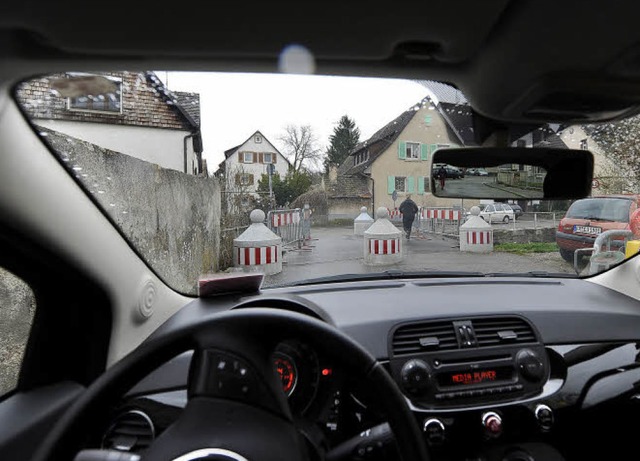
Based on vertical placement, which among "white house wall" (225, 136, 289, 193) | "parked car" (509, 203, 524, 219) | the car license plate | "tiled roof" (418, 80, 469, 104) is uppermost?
"tiled roof" (418, 80, 469, 104)

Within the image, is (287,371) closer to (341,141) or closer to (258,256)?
(258,256)

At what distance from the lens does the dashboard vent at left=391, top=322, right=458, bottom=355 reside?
84.0 inches

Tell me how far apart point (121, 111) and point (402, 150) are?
168 centimetres

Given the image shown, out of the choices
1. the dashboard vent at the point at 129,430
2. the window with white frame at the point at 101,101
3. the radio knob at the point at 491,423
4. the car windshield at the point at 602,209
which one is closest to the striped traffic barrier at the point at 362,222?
the car windshield at the point at 602,209

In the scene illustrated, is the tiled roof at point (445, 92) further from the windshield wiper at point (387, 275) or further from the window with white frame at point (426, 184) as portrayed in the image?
the windshield wiper at point (387, 275)

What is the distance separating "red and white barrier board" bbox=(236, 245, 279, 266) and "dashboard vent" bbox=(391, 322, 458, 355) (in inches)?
40.7

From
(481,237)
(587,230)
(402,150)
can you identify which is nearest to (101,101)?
(402,150)

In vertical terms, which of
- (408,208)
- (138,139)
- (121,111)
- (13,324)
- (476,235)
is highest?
(121,111)

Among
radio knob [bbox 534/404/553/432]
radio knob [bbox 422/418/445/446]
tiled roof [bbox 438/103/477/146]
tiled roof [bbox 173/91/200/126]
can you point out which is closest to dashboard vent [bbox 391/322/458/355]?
radio knob [bbox 422/418/445/446]

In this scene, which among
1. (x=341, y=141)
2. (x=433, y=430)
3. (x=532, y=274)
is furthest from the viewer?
(x=341, y=141)

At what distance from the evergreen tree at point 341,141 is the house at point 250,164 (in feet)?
1.14

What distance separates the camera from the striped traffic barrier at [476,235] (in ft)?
10.3

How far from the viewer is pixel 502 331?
2.26m

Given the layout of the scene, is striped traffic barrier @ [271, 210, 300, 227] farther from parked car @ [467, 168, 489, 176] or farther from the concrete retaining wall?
the concrete retaining wall
